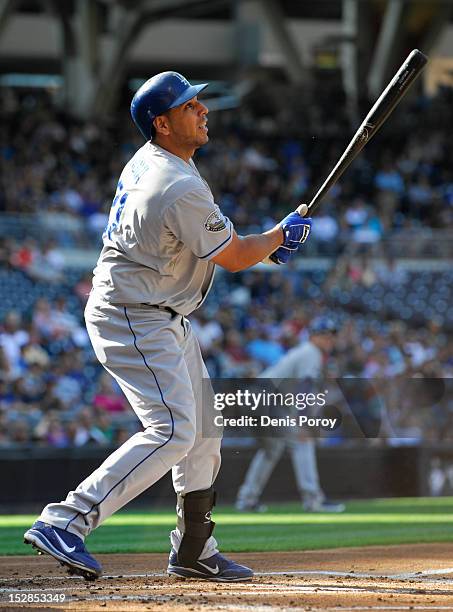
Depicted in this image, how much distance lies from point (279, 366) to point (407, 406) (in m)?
2.94

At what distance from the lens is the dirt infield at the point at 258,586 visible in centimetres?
388

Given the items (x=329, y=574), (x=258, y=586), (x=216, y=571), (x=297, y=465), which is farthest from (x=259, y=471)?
(x=258, y=586)

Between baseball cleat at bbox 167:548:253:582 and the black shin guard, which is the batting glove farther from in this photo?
baseball cleat at bbox 167:548:253:582

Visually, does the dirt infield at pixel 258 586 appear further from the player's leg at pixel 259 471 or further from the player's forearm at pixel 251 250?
the player's leg at pixel 259 471

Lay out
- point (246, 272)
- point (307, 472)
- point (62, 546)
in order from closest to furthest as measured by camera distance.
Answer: point (62, 546) < point (307, 472) < point (246, 272)

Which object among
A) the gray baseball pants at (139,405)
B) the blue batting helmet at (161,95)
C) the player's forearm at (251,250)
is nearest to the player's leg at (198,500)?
the gray baseball pants at (139,405)

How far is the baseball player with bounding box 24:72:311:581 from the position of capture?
418 centimetres

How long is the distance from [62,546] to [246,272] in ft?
36.8

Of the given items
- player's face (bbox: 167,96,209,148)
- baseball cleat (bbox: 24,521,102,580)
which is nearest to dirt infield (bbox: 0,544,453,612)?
baseball cleat (bbox: 24,521,102,580)

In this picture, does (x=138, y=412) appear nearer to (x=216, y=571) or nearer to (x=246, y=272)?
(x=216, y=571)

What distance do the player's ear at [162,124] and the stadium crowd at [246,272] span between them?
22.5 feet

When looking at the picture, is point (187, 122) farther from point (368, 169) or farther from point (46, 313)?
point (368, 169)

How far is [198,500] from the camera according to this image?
15.1 ft

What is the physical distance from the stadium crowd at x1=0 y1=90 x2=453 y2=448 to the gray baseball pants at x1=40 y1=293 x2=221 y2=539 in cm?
671
